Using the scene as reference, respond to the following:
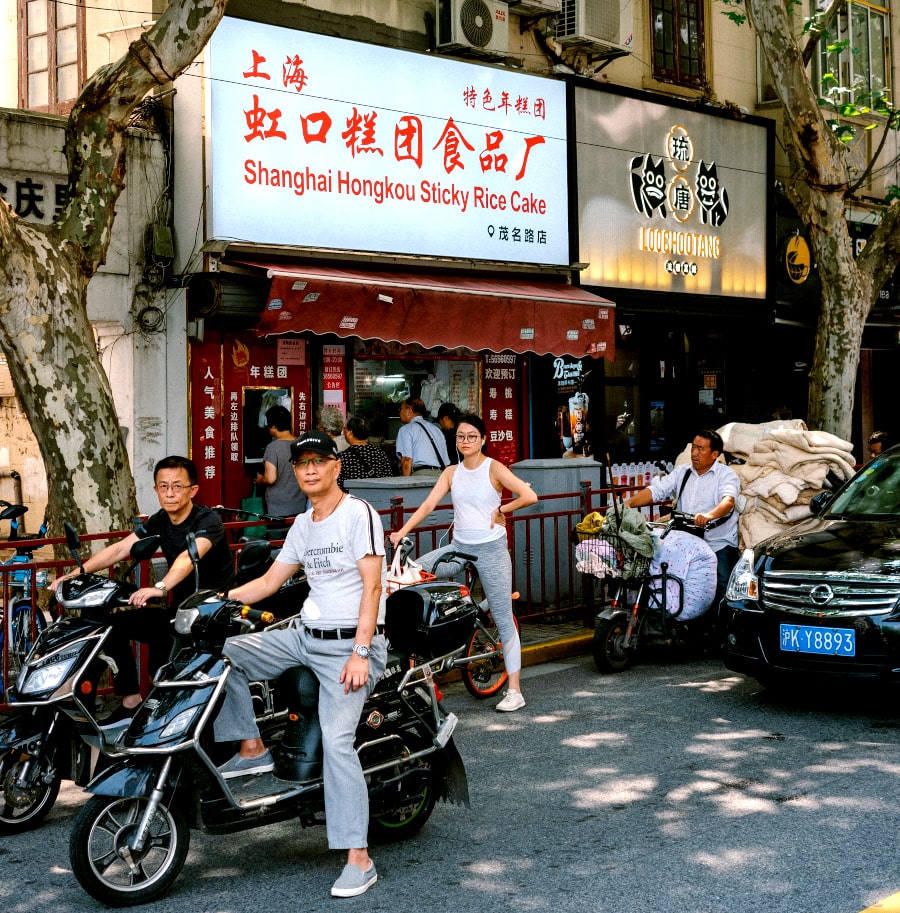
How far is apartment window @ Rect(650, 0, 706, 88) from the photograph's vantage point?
18.3 meters

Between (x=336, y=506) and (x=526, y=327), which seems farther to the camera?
(x=526, y=327)

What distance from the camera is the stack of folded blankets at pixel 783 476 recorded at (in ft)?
33.4

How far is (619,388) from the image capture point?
17.9 metres

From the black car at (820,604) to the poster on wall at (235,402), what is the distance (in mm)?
6087

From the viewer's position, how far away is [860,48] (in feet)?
73.2

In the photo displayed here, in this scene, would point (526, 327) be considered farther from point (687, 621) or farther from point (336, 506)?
point (336, 506)

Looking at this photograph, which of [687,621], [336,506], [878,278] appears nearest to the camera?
[336,506]

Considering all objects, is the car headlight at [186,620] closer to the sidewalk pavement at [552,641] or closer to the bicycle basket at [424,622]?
the bicycle basket at [424,622]

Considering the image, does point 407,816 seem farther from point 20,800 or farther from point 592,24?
point 592,24

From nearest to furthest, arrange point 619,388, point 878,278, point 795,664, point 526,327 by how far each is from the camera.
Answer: point 795,664, point 526,327, point 878,278, point 619,388

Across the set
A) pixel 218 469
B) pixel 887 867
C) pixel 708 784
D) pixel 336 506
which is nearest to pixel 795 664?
pixel 708 784

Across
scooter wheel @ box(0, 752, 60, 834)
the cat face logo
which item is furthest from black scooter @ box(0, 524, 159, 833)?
the cat face logo

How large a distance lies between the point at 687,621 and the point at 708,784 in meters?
3.09

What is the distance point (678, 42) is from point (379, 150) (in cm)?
714
